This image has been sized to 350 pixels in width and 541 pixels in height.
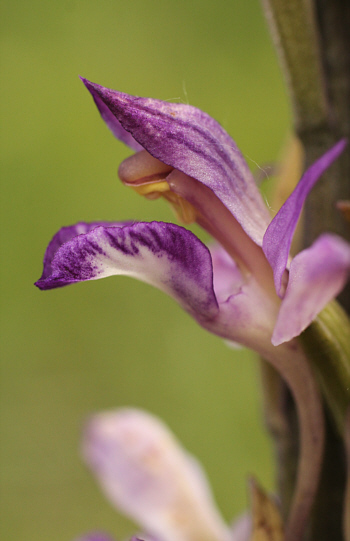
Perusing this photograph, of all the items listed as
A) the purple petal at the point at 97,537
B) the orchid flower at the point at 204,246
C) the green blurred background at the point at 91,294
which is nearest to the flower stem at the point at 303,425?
the orchid flower at the point at 204,246

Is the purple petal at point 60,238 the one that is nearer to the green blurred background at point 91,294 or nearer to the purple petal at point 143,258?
the purple petal at point 143,258

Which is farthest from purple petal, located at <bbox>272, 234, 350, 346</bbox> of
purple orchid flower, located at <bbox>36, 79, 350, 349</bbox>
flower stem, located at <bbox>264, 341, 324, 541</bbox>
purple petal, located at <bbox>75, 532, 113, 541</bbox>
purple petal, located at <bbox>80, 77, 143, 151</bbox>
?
purple petal, located at <bbox>75, 532, 113, 541</bbox>

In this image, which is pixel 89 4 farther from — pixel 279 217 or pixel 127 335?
pixel 279 217

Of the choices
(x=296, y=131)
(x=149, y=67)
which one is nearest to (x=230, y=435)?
(x=149, y=67)

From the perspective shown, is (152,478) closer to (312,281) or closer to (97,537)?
(97,537)

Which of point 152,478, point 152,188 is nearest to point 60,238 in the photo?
point 152,188

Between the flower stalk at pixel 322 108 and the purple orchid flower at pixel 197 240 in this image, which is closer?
the purple orchid flower at pixel 197 240

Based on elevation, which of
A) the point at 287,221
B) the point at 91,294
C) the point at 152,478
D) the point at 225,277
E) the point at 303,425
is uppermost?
the point at 287,221
